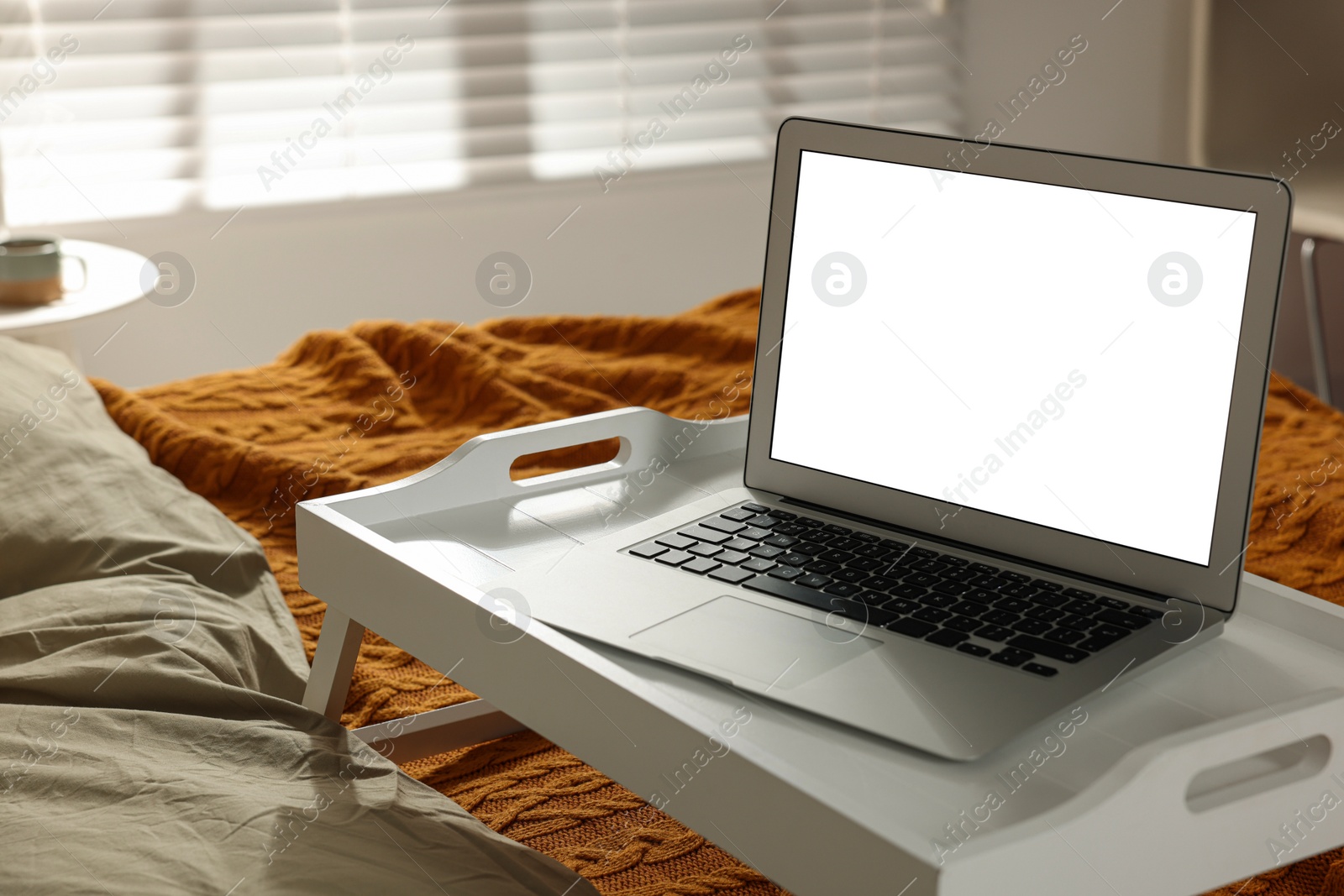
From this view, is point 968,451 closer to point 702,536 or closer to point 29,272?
point 702,536

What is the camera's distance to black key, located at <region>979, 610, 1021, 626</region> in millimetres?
628

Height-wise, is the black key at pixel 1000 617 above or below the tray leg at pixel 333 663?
above

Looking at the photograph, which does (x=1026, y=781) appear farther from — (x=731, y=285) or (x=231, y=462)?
(x=731, y=285)

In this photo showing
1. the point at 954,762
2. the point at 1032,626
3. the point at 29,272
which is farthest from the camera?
the point at 29,272

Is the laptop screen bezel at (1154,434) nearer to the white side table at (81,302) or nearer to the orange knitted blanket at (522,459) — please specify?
the orange knitted blanket at (522,459)

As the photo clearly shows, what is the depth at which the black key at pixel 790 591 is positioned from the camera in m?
0.65

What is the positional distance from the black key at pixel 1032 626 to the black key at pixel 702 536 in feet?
0.59

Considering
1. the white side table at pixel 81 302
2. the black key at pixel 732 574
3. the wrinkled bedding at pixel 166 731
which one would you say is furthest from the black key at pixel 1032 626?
the white side table at pixel 81 302

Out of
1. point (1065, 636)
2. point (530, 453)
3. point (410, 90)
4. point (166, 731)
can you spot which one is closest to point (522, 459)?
point (530, 453)

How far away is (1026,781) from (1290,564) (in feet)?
2.24

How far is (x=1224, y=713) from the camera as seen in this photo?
1.86 ft

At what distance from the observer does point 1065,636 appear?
0.61m

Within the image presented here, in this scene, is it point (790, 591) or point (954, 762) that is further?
point (790, 591)

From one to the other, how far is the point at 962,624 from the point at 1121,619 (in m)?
0.08
